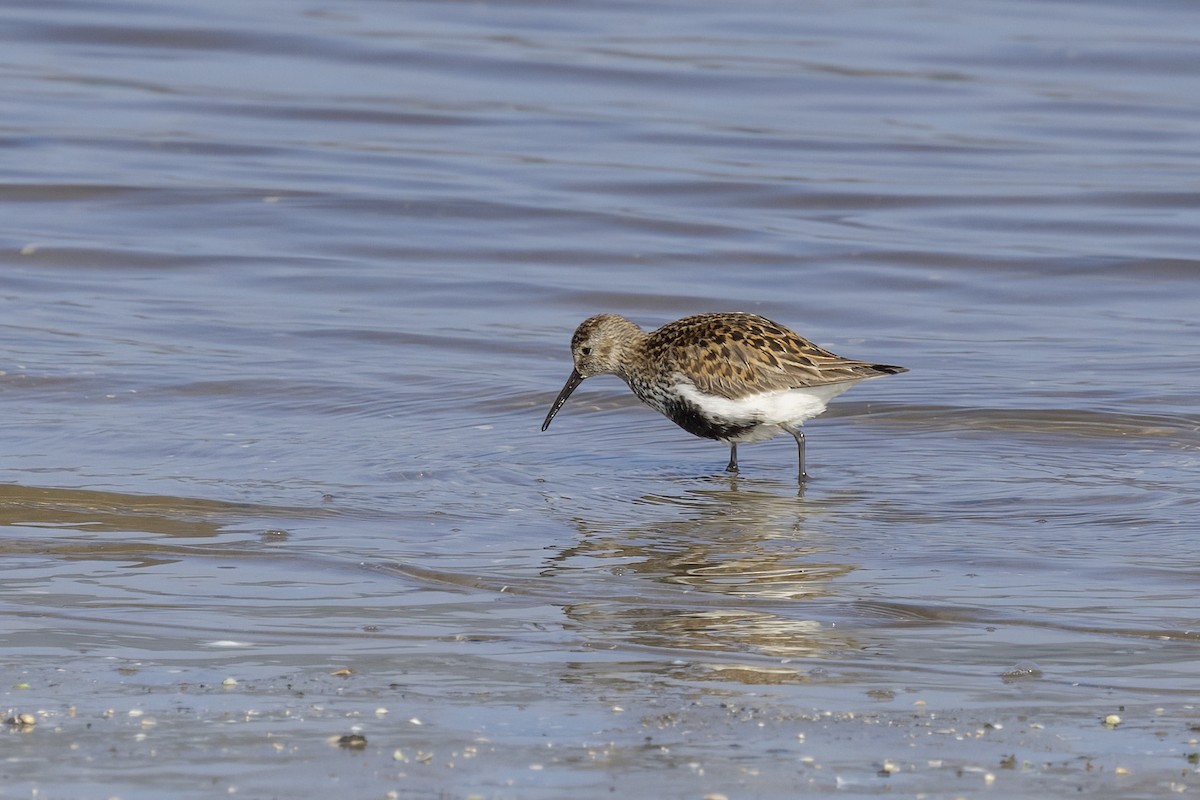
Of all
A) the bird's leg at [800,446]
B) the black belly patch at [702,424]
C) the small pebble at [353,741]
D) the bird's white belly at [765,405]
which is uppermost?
the small pebble at [353,741]

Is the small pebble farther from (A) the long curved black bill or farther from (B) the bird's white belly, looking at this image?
(A) the long curved black bill

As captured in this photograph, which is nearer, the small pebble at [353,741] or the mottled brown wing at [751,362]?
the small pebble at [353,741]

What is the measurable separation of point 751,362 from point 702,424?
1.20 feet

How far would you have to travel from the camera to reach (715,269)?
1372 centimetres

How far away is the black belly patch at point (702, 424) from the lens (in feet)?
28.0

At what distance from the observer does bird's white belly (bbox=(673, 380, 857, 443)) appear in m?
8.44

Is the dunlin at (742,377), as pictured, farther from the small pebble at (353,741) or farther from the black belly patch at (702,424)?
the small pebble at (353,741)

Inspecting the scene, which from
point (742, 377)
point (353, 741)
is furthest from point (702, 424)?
point (353, 741)

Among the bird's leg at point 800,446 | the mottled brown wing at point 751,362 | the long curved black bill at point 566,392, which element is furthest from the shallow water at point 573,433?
the mottled brown wing at point 751,362

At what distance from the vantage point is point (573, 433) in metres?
9.50

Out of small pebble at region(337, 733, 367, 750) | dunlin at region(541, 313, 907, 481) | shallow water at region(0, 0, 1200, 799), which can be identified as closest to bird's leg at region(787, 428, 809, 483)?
dunlin at region(541, 313, 907, 481)

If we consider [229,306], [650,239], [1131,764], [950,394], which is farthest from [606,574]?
[650,239]

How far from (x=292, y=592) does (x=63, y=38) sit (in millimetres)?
17492

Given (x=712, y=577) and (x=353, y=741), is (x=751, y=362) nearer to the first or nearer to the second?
(x=712, y=577)
